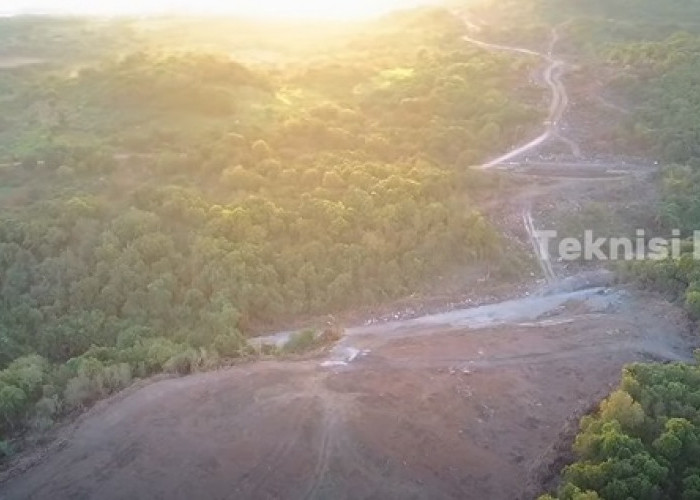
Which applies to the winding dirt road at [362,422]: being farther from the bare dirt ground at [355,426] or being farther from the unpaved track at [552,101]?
the unpaved track at [552,101]

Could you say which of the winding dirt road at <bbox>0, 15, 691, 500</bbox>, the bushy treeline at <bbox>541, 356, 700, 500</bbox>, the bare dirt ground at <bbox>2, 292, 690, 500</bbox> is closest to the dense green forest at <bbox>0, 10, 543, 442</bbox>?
the winding dirt road at <bbox>0, 15, 691, 500</bbox>

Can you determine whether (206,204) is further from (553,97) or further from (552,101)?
(553,97)

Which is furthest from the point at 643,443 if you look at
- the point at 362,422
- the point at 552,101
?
the point at 552,101

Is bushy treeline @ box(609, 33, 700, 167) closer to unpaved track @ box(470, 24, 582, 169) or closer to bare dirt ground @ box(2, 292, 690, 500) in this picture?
unpaved track @ box(470, 24, 582, 169)

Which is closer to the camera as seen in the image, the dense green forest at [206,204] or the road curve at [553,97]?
the dense green forest at [206,204]

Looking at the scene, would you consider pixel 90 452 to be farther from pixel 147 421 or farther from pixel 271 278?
pixel 271 278

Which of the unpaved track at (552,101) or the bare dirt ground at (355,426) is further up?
the unpaved track at (552,101)

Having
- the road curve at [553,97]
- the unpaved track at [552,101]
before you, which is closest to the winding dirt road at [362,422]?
the road curve at [553,97]
